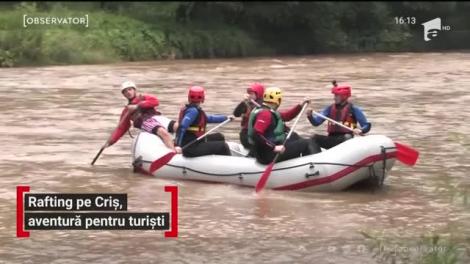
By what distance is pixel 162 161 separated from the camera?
30.8 ft

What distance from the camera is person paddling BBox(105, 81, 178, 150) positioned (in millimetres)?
9719

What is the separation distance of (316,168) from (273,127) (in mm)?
546

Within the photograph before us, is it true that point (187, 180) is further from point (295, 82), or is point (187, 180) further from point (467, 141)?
Answer: point (295, 82)

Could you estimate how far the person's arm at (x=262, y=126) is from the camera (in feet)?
27.7

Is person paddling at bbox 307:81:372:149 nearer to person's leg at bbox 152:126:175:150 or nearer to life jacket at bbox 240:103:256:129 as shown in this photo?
life jacket at bbox 240:103:256:129

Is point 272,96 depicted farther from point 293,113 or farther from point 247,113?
point 247,113

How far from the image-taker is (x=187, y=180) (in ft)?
30.4

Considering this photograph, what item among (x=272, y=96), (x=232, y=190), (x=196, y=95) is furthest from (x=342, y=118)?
(x=196, y=95)

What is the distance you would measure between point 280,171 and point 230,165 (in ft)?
1.84

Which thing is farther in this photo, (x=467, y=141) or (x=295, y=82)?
(x=295, y=82)

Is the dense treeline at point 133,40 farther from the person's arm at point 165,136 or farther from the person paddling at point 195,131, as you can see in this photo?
the person paddling at point 195,131

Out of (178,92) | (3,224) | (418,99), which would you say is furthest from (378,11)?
(178,92)

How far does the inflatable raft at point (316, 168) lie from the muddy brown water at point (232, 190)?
3.9 inches

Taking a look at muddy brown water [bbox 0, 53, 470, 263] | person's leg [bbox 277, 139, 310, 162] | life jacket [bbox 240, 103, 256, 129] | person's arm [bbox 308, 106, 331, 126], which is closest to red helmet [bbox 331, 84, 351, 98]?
person's arm [bbox 308, 106, 331, 126]
